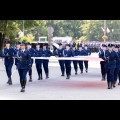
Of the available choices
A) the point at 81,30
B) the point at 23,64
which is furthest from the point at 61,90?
the point at 81,30

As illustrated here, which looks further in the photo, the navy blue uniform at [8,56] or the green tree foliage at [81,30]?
the green tree foliage at [81,30]

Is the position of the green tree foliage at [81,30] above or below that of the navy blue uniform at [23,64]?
below

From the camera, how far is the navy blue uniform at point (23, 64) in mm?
16906

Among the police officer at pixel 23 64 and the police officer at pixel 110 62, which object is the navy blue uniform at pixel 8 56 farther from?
the police officer at pixel 110 62

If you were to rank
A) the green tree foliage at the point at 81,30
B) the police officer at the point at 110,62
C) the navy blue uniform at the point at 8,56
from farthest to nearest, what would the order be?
the green tree foliage at the point at 81,30, the navy blue uniform at the point at 8,56, the police officer at the point at 110,62

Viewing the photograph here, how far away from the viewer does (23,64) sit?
16.9m

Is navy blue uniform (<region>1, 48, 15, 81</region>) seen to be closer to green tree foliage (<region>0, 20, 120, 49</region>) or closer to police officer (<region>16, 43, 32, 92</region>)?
police officer (<region>16, 43, 32, 92</region>)

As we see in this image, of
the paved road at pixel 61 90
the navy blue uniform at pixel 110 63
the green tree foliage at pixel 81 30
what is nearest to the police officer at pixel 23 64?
the paved road at pixel 61 90

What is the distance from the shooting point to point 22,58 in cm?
1705

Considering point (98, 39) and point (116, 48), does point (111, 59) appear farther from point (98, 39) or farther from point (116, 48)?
point (98, 39)

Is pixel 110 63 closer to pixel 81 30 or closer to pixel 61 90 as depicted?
pixel 61 90

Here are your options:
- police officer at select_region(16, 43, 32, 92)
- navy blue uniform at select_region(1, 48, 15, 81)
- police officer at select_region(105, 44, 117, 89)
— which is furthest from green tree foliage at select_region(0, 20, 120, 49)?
police officer at select_region(16, 43, 32, 92)
